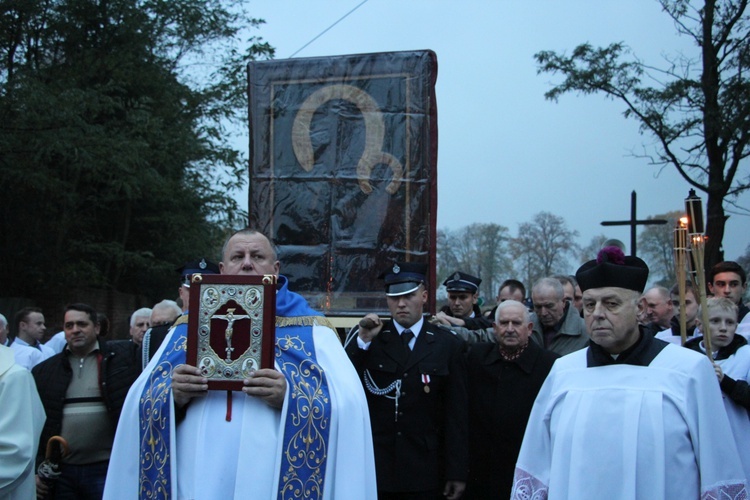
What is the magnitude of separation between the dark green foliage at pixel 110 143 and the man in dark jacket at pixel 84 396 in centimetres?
1008

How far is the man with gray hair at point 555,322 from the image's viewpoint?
659 centimetres

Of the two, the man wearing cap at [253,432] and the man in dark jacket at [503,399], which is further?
the man in dark jacket at [503,399]

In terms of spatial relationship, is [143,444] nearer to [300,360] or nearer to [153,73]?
[300,360]

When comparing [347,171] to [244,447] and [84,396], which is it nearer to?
[84,396]

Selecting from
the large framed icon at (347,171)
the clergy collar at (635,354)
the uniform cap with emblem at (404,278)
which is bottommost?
the clergy collar at (635,354)

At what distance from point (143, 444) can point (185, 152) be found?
703 inches

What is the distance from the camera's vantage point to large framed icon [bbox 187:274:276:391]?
397 cm

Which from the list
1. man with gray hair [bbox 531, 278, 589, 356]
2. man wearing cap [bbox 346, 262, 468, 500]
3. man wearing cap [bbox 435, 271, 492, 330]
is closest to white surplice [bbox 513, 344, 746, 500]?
man wearing cap [bbox 346, 262, 468, 500]

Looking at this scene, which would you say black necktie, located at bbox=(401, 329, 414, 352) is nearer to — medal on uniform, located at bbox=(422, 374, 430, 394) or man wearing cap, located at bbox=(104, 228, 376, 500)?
medal on uniform, located at bbox=(422, 374, 430, 394)

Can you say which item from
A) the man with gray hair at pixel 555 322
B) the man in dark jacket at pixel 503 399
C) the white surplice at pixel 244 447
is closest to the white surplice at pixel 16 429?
the white surplice at pixel 244 447

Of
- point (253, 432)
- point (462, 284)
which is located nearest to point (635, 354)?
point (253, 432)

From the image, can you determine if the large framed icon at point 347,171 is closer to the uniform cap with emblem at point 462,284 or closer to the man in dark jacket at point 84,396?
the uniform cap with emblem at point 462,284

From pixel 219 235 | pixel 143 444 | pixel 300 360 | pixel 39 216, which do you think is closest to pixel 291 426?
pixel 300 360

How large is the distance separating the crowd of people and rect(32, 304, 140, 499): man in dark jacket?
0.5 inches
